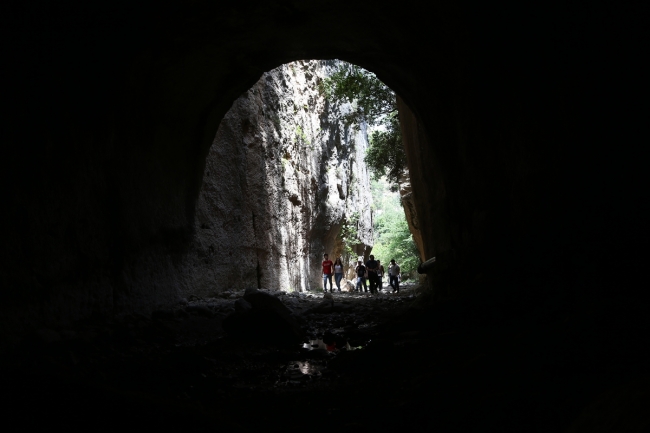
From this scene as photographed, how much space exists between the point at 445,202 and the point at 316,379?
4.48 meters

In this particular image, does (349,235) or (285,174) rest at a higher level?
(285,174)

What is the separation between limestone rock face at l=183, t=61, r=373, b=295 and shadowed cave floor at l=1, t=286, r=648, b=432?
3.72 meters

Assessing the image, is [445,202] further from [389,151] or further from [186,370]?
[389,151]

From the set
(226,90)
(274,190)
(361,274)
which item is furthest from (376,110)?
(226,90)

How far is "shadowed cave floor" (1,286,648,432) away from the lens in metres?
1.85

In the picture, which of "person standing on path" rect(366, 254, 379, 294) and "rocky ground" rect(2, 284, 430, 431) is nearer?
"rocky ground" rect(2, 284, 430, 431)

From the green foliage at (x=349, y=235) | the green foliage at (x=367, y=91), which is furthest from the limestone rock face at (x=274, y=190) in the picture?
the green foliage at (x=367, y=91)

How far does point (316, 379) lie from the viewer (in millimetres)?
3449

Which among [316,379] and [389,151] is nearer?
[316,379]

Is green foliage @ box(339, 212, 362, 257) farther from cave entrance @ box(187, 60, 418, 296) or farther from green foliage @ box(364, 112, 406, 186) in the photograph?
green foliage @ box(364, 112, 406, 186)

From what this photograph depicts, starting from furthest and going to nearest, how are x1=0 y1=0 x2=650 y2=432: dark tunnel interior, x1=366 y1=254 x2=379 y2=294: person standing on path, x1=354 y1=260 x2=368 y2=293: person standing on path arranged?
1. x1=354 y1=260 x2=368 y2=293: person standing on path
2. x1=366 y1=254 x2=379 y2=294: person standing on path
3. x1=0 y1=0 x2=650 y2=432: dark tunnel interior

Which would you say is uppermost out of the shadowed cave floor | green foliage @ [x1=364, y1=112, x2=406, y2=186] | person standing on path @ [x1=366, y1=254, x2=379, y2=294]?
green foliage @ [x1=364, y1=112, x2=406, y2=186]

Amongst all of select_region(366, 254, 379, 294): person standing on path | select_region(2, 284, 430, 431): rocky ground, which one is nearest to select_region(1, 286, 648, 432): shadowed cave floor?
select_region(2, 284, 430, 431): rocky ground

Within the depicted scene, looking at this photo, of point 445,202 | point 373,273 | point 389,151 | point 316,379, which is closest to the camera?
point 316,379
